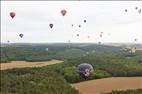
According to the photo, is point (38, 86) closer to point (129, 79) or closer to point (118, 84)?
point (118, 84)

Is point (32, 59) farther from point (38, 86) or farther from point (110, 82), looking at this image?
point (38, 86)

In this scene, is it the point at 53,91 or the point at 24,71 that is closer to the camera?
the point at 53,91

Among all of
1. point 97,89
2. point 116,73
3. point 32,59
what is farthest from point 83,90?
point 32,59

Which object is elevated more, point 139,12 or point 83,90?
point 139,12

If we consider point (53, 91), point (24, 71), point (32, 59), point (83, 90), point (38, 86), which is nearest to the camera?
point (53, 91)

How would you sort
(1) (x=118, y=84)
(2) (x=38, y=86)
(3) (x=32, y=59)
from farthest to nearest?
(3) (x=32, y=59)
(1) (x=118, y=84)
(2) (x=38, y=86)

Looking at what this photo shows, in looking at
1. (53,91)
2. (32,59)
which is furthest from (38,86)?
(32,59)
